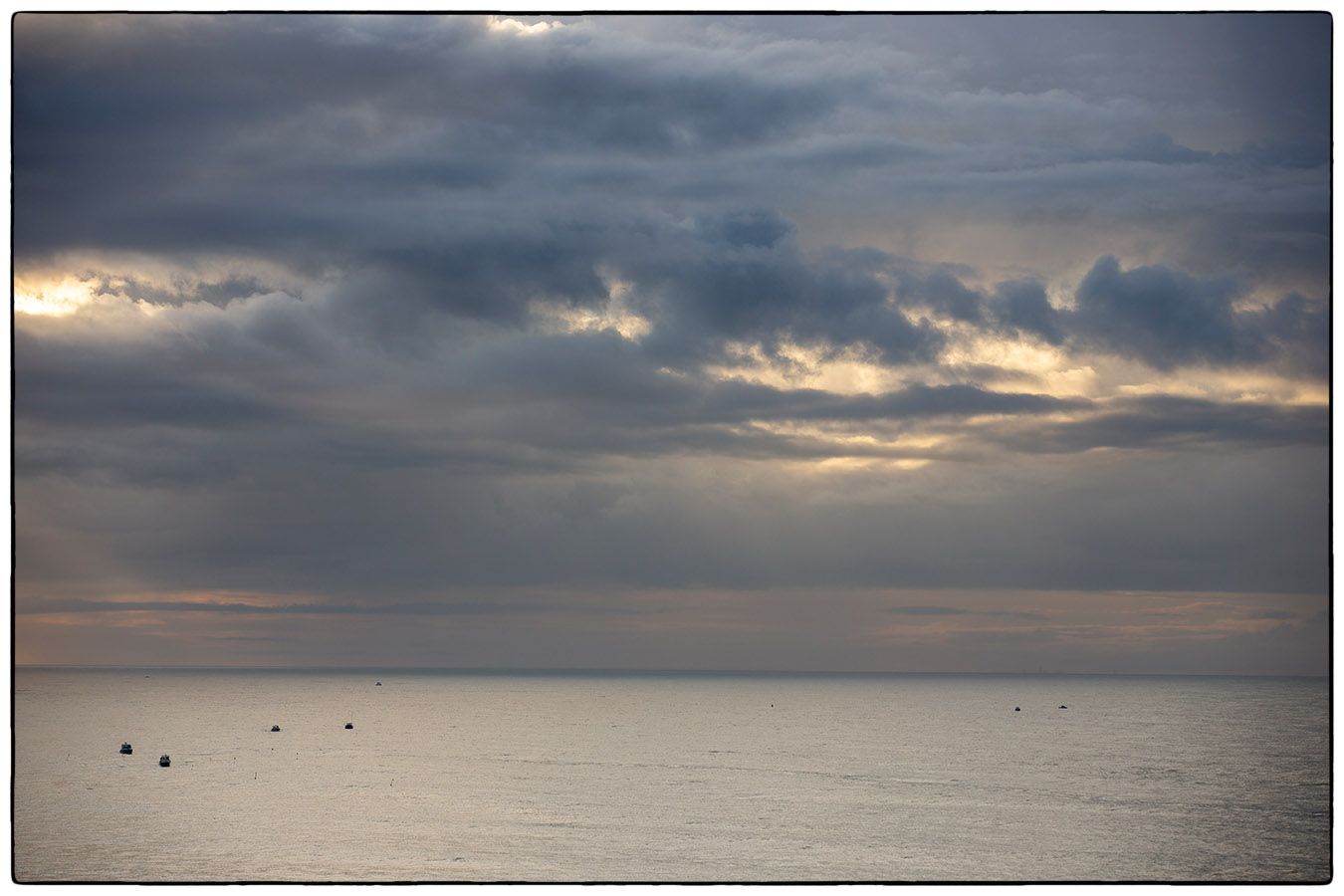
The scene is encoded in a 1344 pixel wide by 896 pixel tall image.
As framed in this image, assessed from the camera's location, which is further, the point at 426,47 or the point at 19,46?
the point at 426,47

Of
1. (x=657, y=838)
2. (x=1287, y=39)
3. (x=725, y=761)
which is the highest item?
(x=1287, y=39)

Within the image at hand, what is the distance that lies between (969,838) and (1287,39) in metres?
33.5

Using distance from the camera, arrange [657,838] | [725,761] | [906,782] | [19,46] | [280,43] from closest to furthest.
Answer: [19,46], [280,43], [657,838], [906,782], [725,761]

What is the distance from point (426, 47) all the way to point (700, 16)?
5.51 m

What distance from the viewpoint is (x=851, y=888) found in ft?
67.2

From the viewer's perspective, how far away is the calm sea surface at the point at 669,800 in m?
40.1

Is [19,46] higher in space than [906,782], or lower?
higher

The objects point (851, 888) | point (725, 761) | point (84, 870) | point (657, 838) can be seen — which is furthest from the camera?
point (725, 761)

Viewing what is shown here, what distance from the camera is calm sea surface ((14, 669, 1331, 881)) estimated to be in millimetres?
40062

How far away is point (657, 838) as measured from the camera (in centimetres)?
4566

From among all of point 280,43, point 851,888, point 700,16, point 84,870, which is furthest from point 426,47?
point 84,870

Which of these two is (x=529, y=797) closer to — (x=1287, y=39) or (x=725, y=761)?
(x=725, y=761)

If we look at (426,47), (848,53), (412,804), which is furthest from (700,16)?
(412,804)

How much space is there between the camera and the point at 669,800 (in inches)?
2288
